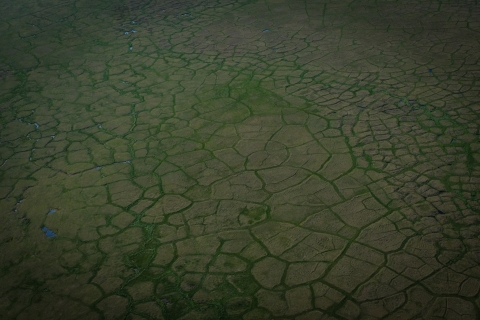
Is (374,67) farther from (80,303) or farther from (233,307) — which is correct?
(80,303)

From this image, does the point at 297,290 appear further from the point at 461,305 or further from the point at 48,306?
the point at 48,306

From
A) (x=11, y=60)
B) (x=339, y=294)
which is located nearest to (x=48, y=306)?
(x=339, y=294)

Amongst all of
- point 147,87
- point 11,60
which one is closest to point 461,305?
point 147,87

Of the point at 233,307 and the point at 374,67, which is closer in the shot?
the point at 233,307

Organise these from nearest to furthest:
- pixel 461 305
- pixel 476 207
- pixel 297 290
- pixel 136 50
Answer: pixel 461 305
pixel 297 290
pixel 476 207
pixel 136 50

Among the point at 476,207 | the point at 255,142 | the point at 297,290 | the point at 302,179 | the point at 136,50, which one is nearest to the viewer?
the point at 297,290

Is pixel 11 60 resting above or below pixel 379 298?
above
